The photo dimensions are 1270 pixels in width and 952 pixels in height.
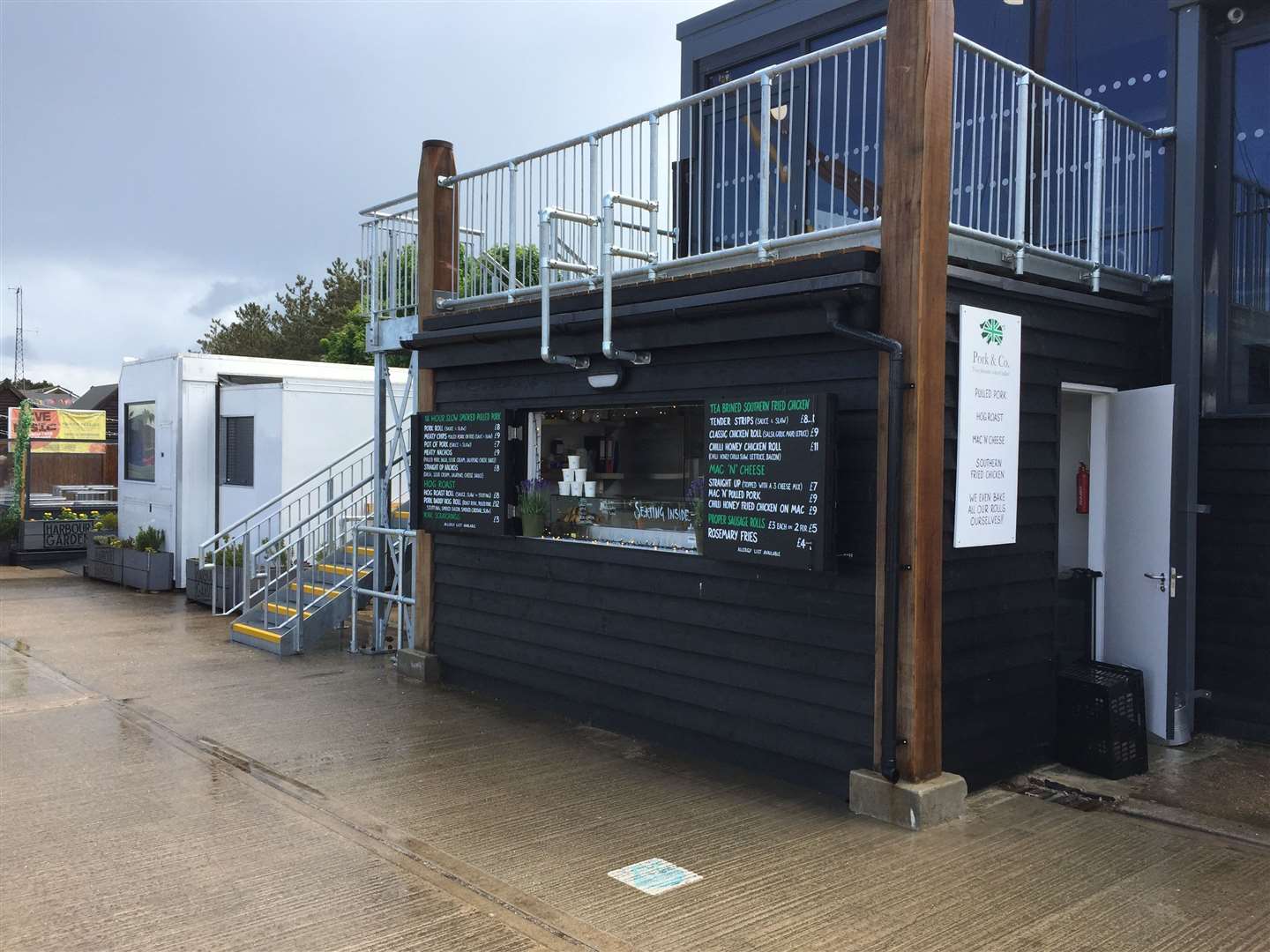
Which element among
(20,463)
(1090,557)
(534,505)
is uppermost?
(20,463)

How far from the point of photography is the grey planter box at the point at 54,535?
17.1m

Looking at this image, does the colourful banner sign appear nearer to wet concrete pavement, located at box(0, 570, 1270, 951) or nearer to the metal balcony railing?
wet concrete pavement, located at box(0, 570, 1270, 951)

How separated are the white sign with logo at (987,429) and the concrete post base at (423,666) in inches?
177

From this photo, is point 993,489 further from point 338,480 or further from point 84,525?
point 84,525

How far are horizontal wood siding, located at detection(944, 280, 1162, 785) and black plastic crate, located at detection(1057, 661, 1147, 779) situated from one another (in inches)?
4.0

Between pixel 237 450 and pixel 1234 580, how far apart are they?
11.5 metres

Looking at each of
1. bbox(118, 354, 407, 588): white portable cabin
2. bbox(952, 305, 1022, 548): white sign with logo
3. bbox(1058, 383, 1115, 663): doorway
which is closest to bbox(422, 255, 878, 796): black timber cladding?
bbox(952, 305, 1022, 548): white sign with logo

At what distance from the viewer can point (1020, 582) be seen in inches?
233

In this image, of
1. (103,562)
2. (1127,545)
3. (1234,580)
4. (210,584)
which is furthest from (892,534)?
(103,562)

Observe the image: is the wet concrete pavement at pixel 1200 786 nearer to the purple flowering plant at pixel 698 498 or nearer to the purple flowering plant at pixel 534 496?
the purple flowering plant at pixel 698 498

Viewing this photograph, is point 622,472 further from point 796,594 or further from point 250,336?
point 250,336

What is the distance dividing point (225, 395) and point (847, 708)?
35.9 ft

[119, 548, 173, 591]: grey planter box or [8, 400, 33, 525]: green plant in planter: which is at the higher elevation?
[8, 400, 33, 525]: green plant in planter

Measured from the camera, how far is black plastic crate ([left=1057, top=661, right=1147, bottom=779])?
234 inches
